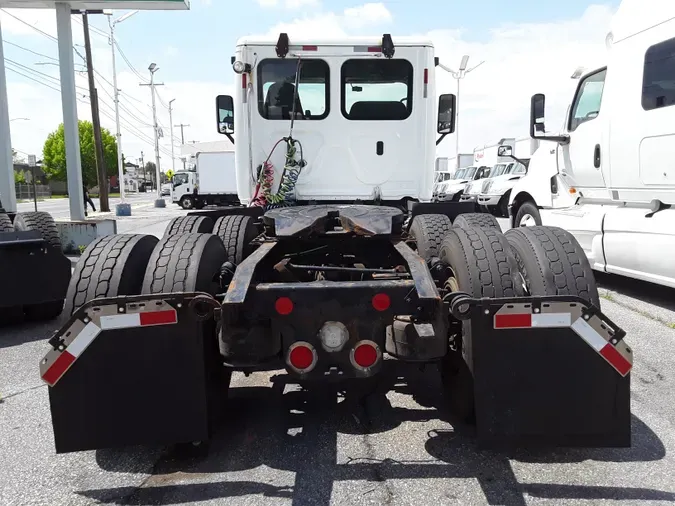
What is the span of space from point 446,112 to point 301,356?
4.42 metres

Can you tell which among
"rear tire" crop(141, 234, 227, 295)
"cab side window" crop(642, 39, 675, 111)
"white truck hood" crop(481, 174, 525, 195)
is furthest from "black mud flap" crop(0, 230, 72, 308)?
"white truck hood" crop(481, 174, 525, 195)

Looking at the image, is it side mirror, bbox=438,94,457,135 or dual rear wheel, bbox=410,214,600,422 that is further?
side mirror, bbox=438,94,457,135

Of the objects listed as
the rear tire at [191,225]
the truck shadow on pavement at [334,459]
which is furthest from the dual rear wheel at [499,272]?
the rear tire at [191,225]

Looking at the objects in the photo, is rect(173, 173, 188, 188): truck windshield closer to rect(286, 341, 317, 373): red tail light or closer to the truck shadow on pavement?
the truck shadow on pavement

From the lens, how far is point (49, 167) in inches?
2884

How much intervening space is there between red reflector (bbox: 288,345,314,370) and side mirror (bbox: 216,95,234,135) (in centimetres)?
416

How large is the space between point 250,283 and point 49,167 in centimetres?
8046

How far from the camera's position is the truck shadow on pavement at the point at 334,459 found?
2.66 meters

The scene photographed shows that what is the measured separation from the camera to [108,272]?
3.09 meters

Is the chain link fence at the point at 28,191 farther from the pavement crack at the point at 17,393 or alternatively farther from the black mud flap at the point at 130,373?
the black mud flap at the point at 130,373

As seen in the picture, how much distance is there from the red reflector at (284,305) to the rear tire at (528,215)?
6.50 m

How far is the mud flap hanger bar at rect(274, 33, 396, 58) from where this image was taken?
5848 mm

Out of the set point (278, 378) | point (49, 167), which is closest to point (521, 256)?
point (278, 378)

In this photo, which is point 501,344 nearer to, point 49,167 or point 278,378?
point 278,378
